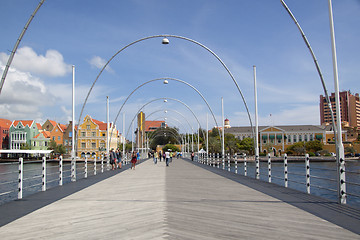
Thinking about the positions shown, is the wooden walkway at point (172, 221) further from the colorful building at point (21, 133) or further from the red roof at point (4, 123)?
the red roof at point (4, 123)

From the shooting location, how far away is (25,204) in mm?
9008

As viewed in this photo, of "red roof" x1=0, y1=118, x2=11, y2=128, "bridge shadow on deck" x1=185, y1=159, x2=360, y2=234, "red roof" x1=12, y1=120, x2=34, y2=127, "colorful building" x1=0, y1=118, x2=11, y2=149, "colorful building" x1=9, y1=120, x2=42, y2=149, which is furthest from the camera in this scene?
"red roof" x1=12, y1=120, x2=34, y2=127

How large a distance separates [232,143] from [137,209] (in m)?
107

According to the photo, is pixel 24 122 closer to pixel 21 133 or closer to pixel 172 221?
pixel 21 133

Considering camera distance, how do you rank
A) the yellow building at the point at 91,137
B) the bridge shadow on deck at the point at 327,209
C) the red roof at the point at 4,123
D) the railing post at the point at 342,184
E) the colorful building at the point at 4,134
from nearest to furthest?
the bridge shadow on deck at the point at 327,209
the railing post at the point at 342,184
the yellow building at the point at 91,137
the colorful building at the point at 4,134
the red roof at the point at 4,123

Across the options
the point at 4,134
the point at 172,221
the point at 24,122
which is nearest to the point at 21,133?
the point at 24,122

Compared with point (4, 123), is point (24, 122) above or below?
above

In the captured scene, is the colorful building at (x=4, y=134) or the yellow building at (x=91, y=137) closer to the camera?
the yellow building at (x=91, y=137)

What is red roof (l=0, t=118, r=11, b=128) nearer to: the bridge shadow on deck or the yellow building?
the yellow building

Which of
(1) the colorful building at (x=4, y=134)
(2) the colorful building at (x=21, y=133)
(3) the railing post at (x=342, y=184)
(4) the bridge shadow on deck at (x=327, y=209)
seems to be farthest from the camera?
(2) the colorful building at (x=21, y=133)

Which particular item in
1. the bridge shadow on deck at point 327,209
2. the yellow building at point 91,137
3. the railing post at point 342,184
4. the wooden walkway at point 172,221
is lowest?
the bridge shadow on deck at point 327,209

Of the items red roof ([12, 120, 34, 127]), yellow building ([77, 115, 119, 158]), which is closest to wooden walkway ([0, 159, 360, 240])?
yellow building ([77, 115, 119, 158])

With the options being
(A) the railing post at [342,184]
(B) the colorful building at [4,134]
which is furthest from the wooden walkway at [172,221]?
(B) the colorful building at [4,134]

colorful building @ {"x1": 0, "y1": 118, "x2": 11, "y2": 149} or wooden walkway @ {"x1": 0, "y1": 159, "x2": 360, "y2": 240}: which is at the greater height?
colorful building @ {"x1": 0, "y1": 118, "x2": 11, "y2": 149}
